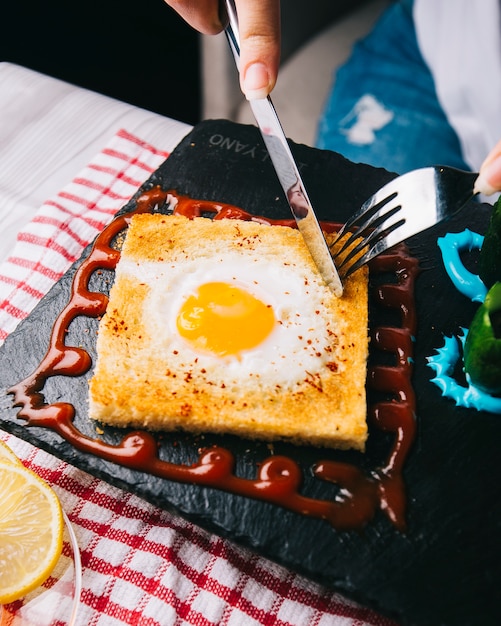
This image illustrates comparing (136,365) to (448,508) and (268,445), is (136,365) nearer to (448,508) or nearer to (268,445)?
(268,445)

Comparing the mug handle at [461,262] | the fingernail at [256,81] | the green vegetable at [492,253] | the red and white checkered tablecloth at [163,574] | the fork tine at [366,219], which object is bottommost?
the red and white checkered tablecloth at [163,574]

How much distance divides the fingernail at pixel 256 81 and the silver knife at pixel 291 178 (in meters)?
0.03

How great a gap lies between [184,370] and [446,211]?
116 cm

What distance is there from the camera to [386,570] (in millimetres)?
2244

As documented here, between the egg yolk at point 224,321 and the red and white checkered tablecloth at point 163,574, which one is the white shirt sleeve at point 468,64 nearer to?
the egg yolk at point 224,321

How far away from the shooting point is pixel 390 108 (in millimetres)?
4543

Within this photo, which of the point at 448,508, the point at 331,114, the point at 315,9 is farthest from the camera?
the point at 315,9

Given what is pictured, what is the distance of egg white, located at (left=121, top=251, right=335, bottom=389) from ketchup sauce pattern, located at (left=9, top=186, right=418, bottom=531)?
240 mm

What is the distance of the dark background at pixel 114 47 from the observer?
5.68 meters

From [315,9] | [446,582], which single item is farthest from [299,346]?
[315,9]

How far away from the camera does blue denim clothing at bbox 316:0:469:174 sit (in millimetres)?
4359

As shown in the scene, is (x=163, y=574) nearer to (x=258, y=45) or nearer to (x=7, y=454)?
(x=7, y=454)

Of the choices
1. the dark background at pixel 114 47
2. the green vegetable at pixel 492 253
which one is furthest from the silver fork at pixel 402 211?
the dark background at pixel 114 47

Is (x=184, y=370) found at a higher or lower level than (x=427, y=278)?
higher
